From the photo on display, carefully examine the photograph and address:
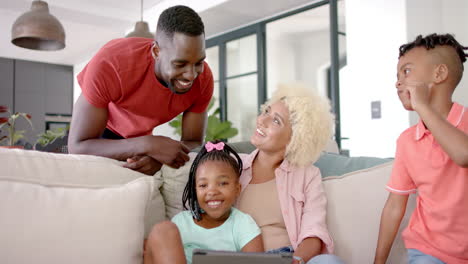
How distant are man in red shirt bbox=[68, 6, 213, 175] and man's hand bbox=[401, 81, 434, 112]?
2.45ft

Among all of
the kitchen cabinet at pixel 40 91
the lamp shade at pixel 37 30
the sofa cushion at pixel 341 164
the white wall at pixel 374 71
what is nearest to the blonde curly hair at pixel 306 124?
the sofa cushion at pixel 341 164

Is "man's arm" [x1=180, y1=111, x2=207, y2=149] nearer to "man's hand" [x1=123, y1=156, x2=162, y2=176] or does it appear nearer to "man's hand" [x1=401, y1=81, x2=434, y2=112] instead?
"man's hand" [x1=123, y1=156, x2=162, y2=176]

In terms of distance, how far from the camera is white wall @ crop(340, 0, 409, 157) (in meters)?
3.28

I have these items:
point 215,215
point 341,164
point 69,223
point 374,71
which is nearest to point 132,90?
point 215,215

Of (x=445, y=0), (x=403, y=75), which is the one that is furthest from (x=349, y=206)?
(x=445, y=0)

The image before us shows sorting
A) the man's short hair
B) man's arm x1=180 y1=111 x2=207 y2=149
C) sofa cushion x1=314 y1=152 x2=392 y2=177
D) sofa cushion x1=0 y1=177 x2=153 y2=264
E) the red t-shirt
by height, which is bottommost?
sofa cushion x1=0 y1=177 x2=153 y2=264

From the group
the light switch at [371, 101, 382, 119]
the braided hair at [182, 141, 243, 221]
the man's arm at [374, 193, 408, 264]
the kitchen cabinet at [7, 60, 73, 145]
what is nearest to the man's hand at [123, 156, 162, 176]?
the braided hair at [182, 141, 243, 221]

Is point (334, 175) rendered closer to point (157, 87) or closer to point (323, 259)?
point (323, 259)

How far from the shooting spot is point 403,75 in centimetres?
123

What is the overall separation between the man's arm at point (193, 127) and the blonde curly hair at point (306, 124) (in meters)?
0.47

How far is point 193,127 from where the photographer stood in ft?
6.22

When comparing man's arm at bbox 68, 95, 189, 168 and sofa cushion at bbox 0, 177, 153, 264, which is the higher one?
man's arm at bbox 68, 95, 189, 168

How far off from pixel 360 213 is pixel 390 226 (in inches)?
5.7

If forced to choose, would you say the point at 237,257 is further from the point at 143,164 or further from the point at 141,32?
the point at 141,32
